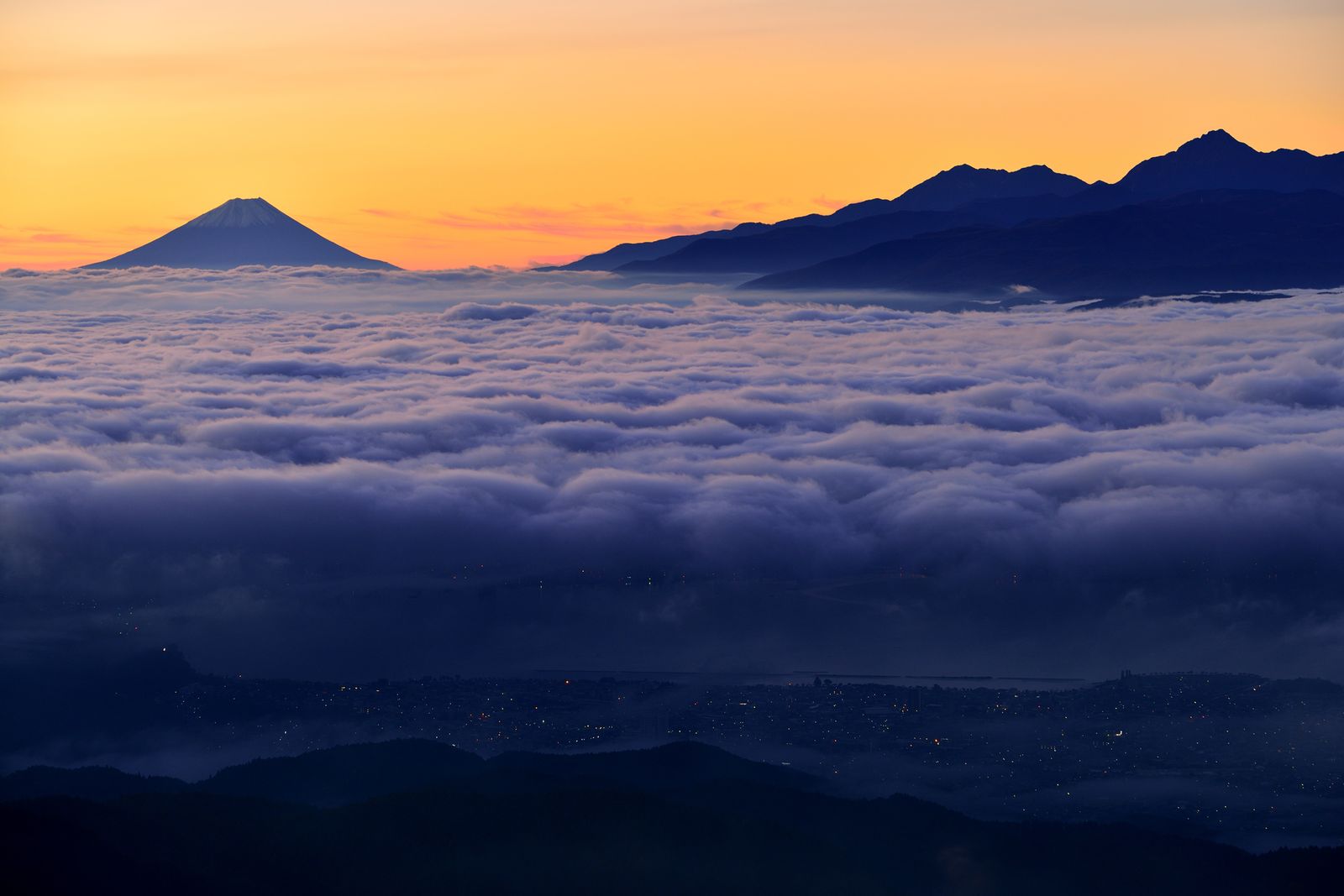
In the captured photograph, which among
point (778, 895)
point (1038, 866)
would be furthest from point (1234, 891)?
point (778, 895)

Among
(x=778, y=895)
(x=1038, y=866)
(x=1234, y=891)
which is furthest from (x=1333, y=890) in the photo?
(x=778, y=895)

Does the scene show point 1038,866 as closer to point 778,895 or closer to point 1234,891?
point 1234,891

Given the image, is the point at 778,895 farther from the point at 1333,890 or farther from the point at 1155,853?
the point at 1333,890

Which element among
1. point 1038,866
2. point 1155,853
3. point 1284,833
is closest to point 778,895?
point 1038,866

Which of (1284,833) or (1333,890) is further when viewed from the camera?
(1284,833)

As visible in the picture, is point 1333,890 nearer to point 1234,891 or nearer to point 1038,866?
point 1234,891

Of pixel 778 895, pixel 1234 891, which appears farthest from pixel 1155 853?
pixel 778 895

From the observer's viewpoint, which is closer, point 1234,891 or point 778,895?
point 1234,891
